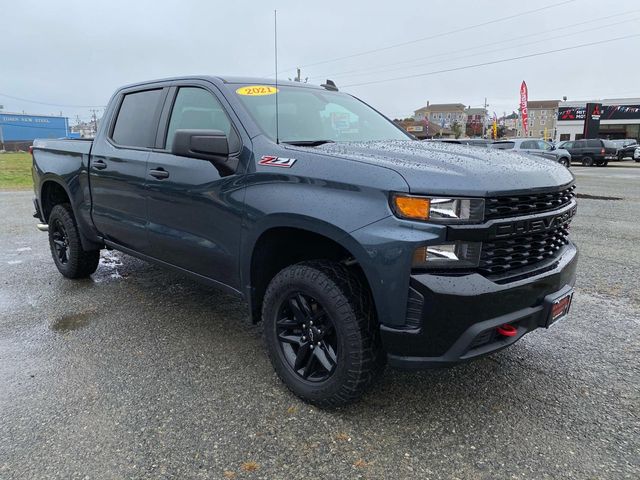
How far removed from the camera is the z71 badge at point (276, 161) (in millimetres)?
2660

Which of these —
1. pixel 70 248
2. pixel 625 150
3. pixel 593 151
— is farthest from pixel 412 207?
pixel 625 150

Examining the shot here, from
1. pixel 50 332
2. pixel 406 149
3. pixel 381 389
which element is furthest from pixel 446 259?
pixel 50 332

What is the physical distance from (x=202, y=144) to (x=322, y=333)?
125cm

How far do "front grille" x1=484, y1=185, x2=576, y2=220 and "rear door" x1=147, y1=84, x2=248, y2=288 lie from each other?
1418 mm

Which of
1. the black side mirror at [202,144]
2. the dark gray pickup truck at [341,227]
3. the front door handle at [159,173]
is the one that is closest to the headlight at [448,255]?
the dark gray pickup truck at [341,227]

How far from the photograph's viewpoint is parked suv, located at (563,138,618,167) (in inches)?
1082

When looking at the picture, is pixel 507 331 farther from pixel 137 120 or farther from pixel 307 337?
pixel 137 120

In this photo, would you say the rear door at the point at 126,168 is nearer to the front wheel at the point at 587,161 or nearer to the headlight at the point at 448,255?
the headlight at the point at 448,255

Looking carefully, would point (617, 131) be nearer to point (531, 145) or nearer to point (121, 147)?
point (531, 145)

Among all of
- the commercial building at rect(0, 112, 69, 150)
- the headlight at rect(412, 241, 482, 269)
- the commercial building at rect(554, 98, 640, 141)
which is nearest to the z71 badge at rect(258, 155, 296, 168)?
the headlight at rect(412, 241, 482, 269)

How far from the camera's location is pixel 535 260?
2539mm

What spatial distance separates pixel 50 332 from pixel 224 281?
1643mm

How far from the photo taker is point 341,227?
2365 millimetres

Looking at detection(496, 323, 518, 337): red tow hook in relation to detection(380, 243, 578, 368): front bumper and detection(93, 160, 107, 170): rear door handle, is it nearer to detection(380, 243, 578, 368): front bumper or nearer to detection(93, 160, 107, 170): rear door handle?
detection(380, 243, 578, 368): front bumper
